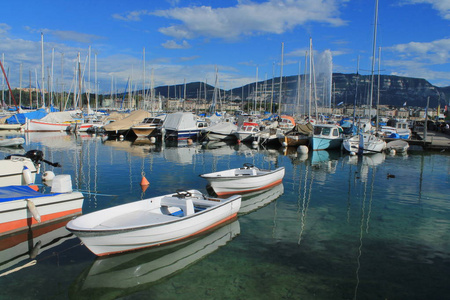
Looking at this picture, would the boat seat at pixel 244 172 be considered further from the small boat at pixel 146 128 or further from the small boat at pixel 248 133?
the small boat at pixel 146 128

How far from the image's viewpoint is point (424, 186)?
62.5ft

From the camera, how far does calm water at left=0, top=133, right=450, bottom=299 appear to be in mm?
7699

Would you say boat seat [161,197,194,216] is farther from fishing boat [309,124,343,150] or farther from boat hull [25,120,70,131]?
boat hull [25,120,70,131]

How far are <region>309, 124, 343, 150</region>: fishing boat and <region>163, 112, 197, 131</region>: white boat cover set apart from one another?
16641 millimetres

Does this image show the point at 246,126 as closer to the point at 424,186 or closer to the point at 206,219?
the point at 424,186

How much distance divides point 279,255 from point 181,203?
11.2 feet

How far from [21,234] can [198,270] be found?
5739 mm

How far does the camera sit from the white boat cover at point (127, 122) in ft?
149

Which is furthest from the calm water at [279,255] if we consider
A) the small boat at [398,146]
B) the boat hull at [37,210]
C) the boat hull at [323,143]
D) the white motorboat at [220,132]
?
the white motorboat at [220,132]

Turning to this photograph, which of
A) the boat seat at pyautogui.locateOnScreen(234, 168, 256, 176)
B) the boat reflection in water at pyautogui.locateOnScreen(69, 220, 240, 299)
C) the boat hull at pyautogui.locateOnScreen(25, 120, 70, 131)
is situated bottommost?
the boat reflection in water at pyautogui.locateOnScreen(69, 220, 240, 299)

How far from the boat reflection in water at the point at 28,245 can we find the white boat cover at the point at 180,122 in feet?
110

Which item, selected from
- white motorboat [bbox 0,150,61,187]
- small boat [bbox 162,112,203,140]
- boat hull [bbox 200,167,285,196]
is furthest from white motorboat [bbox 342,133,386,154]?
white motorboat [bbox 0,150,61,187]

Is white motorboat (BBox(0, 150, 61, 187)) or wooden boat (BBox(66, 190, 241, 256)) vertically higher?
white motorboat (BBox(0, 150, 61, 187))

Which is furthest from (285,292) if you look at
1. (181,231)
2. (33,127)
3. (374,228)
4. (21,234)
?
(33,127)
